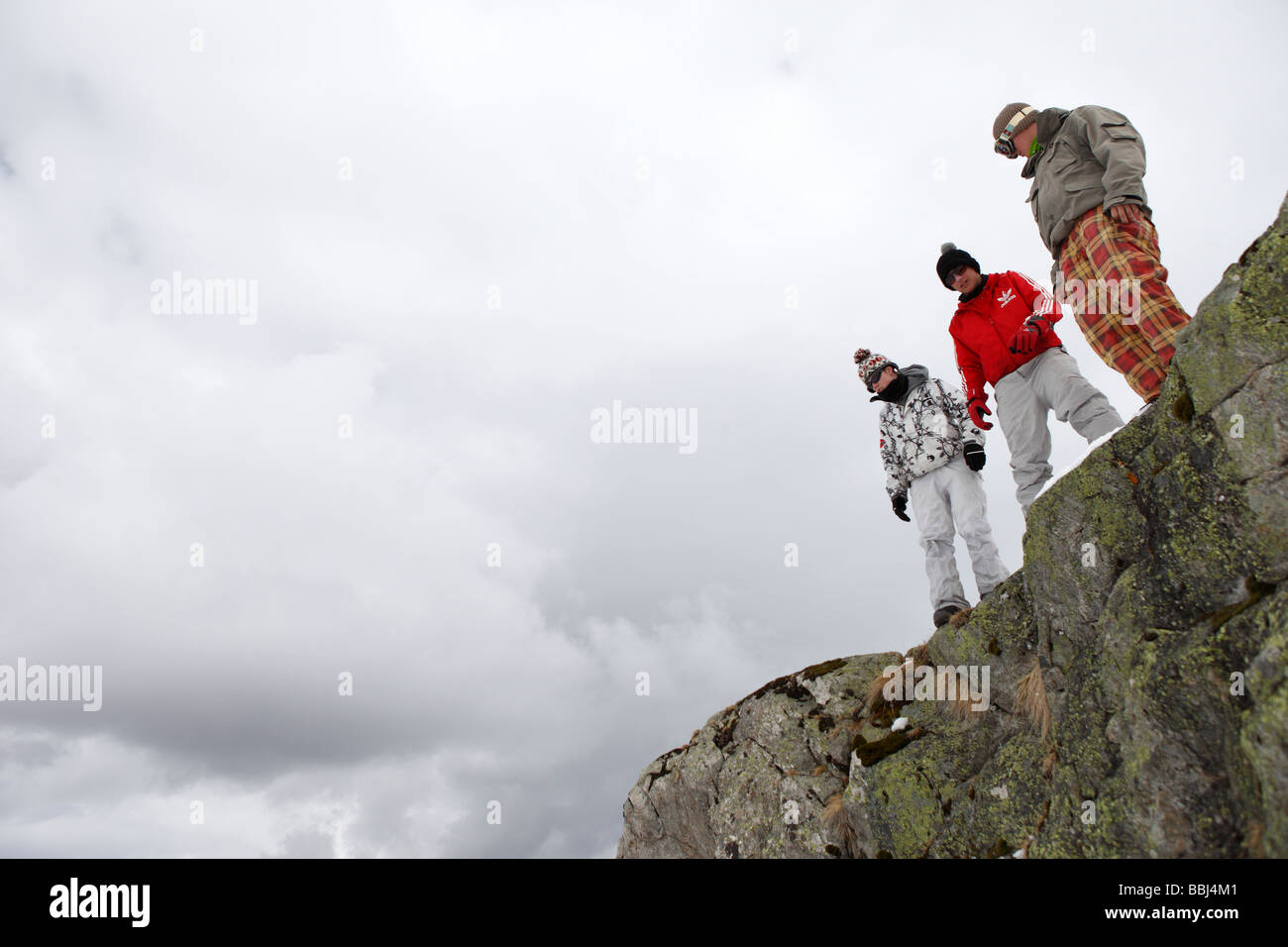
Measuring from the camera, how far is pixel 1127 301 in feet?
22.1

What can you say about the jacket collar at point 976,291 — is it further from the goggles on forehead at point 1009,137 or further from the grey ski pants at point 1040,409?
the goggles on forehead at point 1009,137

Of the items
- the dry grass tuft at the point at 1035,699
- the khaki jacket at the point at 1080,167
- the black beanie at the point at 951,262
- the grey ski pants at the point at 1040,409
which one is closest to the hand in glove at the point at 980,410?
the grey ski pants at the point at 1040,409

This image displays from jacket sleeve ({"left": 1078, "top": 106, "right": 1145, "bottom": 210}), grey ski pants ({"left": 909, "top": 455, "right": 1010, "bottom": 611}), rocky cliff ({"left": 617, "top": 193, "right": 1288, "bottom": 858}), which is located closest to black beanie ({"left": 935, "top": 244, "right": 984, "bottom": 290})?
jacket sleeve ({"left": 1078, "top": 106, "right": 1145, "bottom": 210})

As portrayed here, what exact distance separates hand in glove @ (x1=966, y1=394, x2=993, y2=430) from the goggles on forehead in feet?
9.68

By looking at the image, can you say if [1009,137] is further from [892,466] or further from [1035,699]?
[1035,699]

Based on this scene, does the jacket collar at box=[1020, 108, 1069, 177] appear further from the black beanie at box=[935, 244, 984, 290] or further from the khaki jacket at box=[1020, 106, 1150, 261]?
the black beanie at box=[935, 244, 984, 290]

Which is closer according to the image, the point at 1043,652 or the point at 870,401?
the point at 1043,652

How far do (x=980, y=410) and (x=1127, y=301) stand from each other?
264 centimetres

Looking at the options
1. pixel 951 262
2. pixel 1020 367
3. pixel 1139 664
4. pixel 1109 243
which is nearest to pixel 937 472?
pixel 1020 367
